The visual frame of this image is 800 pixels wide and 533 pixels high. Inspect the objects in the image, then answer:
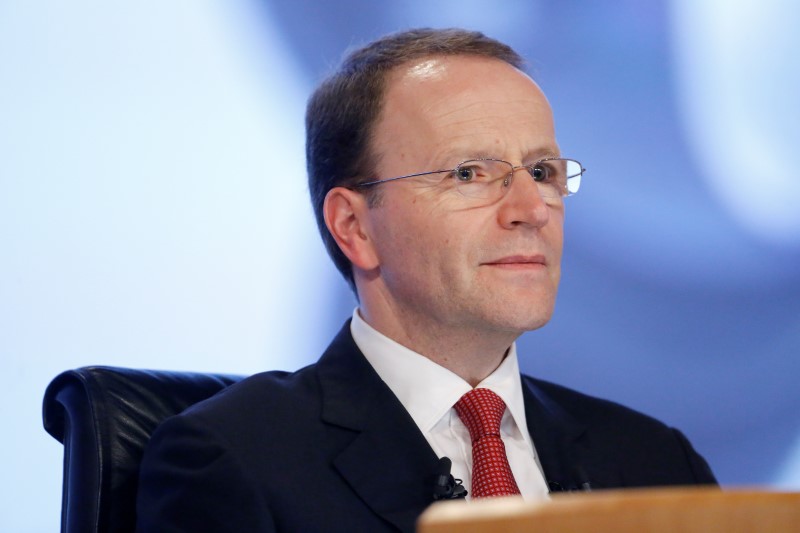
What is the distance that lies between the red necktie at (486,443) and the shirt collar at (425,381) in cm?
3

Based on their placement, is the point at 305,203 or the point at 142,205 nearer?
the point at 142,205

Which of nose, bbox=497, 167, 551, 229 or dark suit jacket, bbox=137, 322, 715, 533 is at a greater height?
nose, bbox=497, 167, 551, 229

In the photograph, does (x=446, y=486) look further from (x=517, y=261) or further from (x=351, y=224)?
(x=351, y=224)

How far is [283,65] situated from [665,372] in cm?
157

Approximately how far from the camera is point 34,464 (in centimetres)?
248

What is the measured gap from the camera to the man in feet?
6.15

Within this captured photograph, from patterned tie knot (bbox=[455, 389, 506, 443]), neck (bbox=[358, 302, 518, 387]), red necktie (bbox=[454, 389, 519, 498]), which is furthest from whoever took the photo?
neck (bbox=[358, 302, 518, 387])

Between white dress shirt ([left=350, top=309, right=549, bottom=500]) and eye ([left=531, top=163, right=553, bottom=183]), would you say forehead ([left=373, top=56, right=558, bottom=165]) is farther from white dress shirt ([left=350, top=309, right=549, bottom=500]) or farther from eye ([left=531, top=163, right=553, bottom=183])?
white dress shirt ([left=350, top=309, right=549, bottom=500])

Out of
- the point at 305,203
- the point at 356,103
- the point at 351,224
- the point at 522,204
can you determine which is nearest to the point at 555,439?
the point at 522,204

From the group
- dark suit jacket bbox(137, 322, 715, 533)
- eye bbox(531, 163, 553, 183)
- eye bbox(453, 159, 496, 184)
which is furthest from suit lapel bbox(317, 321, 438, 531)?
eye bbox(531, 163, 553, 183)

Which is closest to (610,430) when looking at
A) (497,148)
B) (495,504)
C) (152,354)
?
(497,148)

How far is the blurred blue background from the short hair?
1.56ft

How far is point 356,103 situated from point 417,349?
607 mm

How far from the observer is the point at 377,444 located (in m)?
2.01
